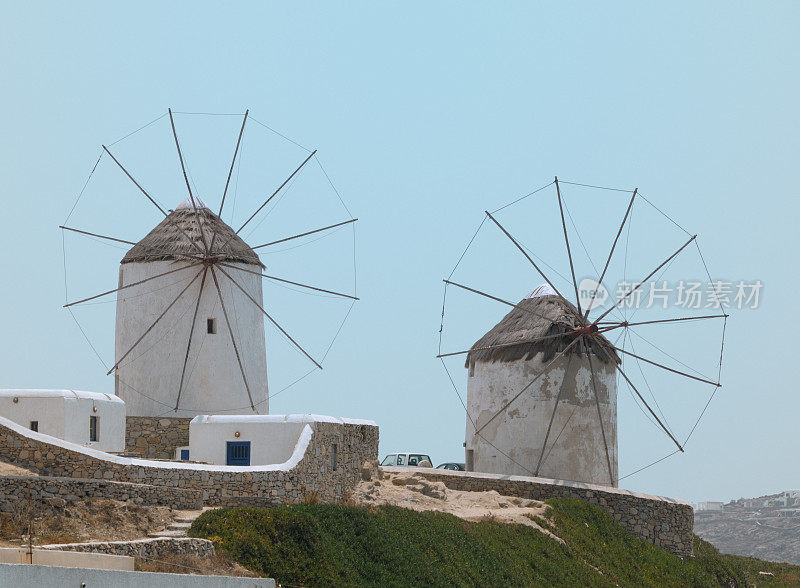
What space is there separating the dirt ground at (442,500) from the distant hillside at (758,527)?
126 ft

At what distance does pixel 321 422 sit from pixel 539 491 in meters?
8.22

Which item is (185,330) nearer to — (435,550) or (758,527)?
(435,550)

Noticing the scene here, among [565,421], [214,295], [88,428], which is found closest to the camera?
[88,428]

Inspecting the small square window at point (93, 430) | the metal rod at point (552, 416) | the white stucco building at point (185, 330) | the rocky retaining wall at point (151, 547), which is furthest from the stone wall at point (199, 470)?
the metal rod at point (552, 416)

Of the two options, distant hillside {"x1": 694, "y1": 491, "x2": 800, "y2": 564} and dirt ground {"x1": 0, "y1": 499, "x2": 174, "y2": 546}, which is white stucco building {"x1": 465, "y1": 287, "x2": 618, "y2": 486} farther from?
distant hillside {"x1": 694, "y1": 491, "x2": 800, "y2": 564}

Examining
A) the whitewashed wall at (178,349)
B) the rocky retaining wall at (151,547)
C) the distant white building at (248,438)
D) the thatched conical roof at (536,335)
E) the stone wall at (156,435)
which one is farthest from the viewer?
the thatched conical roof at (536,335)

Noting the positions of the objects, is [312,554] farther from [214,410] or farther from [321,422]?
[214,410]

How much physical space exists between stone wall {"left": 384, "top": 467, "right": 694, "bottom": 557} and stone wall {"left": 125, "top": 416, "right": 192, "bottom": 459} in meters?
5.68

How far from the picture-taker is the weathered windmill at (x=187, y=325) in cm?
2838

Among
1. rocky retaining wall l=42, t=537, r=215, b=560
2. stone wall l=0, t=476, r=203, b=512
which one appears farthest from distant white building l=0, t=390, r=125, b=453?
rocky retaining wall l=42, t=537, r=215, b=560

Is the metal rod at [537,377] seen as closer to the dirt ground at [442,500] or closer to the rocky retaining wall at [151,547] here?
the dirt ground at [442,500]

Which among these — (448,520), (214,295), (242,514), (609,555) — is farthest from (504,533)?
(214,295)

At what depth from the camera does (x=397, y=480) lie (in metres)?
27.5

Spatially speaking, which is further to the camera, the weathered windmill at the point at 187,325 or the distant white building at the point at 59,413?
the weathered windmill at the point at 187,325
